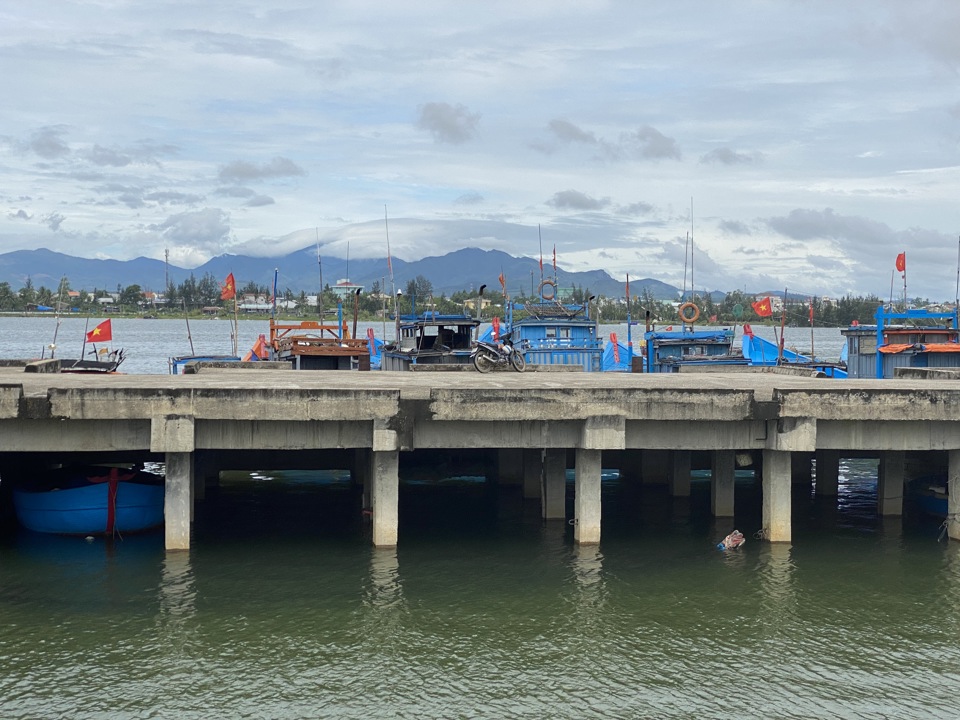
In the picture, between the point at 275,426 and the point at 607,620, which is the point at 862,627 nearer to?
the point at 607,620

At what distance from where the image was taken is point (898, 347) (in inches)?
1863

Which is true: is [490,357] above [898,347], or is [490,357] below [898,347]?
below

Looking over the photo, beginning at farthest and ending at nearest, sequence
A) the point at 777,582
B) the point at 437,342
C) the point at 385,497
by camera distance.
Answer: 1. the point at 437,342
2. the point at 385,497
3. the point at 777,582

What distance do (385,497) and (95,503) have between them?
7.94 m

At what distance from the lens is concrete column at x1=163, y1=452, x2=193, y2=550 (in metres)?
24.9

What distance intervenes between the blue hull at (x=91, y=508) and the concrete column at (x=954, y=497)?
20837 mm

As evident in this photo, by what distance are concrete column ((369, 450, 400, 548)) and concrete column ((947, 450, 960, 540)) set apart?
47.2ft

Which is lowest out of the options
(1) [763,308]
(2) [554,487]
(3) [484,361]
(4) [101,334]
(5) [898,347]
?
(2) [554,487]

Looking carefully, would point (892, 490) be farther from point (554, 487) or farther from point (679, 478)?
point (554, 487)

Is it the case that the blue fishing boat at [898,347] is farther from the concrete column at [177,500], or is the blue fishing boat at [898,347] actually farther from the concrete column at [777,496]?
the concrete column at [177,500]

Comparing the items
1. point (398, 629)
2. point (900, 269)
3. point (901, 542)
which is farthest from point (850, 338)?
point (398, 629)

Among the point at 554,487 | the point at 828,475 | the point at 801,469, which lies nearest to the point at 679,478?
the point at 801,469

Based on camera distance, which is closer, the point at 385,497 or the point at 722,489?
the point at 385,497

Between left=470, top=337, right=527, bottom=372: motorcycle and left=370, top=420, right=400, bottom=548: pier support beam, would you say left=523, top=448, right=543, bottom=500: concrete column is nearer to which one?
left=470, top=337, right=527, bottom=372: motorcycle
